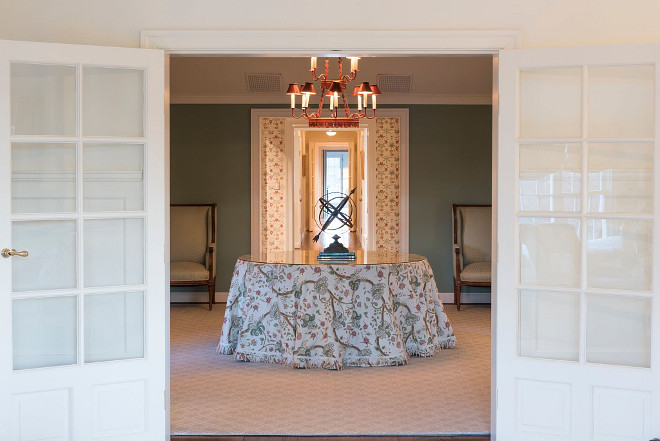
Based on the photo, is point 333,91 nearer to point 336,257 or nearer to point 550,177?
point 336,257

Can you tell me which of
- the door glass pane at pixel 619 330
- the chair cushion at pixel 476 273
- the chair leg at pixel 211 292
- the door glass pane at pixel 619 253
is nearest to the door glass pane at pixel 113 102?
the door glass pane at pixel 619 253

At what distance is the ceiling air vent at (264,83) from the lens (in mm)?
7259

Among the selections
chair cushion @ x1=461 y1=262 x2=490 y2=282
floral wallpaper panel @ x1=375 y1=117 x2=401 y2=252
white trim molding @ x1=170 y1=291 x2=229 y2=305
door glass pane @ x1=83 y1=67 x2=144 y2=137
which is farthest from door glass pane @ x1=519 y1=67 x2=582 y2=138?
white trim molding @ x1=170 y1=291 x2=229 y2=305

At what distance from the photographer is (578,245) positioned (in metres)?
3.16

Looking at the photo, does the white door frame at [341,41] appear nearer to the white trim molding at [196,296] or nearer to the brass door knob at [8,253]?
the brass door knob at [8,253]

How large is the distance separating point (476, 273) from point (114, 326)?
4.72 m

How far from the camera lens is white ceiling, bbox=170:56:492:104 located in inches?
273

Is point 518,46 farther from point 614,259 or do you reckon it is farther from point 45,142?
point 45,142

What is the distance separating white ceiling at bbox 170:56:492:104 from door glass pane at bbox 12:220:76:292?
13.1 feet

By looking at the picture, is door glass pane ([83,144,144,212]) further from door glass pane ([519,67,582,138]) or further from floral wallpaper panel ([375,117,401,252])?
floral wallpaper panel ([375,117,401,252])

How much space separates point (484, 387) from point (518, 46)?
2.25 metres

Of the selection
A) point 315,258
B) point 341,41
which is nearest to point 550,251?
point 341,41

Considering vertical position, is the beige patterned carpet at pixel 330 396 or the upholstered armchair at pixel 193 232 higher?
the upholstered armchair at pixel 193 232

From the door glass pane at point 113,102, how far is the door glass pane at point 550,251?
6.09 ft
